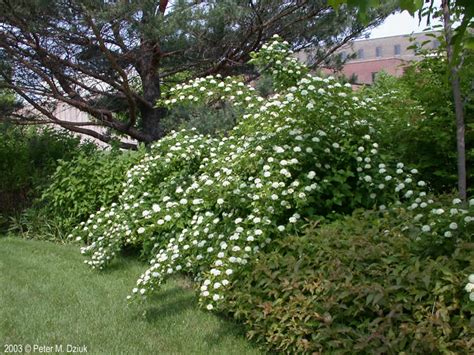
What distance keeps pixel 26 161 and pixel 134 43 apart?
7.88 feet

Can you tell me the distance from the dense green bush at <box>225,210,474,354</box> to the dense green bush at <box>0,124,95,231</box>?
5.23 m

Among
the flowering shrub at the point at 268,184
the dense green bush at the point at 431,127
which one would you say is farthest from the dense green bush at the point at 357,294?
the dense green bush at the point at 431,127

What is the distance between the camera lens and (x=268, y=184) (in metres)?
4.15

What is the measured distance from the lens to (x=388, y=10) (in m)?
8.58

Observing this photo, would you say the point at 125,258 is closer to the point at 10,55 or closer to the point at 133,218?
the point at 133,218

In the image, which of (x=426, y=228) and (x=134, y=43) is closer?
(x=426, y=228)

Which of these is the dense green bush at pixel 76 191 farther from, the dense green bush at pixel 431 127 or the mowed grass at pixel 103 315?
the dense green bush at pixel 431 127

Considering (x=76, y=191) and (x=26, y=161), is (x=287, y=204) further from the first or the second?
(x=26, y=161)

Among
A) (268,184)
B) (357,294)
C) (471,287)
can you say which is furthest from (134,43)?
(471,287)

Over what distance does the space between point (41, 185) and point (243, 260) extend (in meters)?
5.01

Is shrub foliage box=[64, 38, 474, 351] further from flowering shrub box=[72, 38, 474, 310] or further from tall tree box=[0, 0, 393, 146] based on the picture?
tall tree box=[0, 0, 393, 146]

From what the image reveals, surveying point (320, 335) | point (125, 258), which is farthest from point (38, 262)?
point (320, 335)

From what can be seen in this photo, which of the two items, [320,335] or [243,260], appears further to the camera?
[243,260]

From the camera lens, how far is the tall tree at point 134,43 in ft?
23.5
